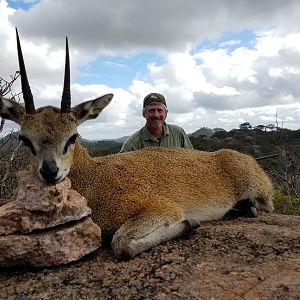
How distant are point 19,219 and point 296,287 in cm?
442

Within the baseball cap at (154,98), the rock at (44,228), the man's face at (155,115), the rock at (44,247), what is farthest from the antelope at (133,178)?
the baseball cap at (154,98)

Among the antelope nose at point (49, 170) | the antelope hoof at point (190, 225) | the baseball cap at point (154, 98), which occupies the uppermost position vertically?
the baseball cap at point (154, 98)

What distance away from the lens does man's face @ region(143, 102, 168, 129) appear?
1377cm

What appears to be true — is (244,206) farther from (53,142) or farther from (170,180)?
(53,142)

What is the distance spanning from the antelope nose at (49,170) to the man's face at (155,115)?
698cm

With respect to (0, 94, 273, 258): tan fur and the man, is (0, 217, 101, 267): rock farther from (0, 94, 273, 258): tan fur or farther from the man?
the man

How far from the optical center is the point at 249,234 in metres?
7.96

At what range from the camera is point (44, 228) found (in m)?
6.98

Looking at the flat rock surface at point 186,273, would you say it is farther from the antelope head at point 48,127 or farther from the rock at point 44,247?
the antelope head at point 48,127

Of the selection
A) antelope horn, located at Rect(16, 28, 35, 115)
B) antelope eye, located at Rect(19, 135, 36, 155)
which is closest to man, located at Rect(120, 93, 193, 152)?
antelope horn, located at Rect(16, 28, 35, 115)

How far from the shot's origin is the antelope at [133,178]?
24.4 feet

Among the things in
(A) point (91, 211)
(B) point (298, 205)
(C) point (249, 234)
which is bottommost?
(B) point (298, 205)

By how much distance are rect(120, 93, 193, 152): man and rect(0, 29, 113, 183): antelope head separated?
17.3 feet

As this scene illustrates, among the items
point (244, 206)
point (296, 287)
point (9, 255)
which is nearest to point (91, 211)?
point (9, 255)
